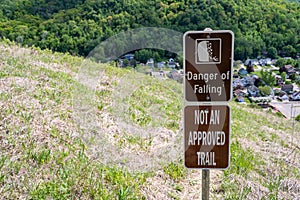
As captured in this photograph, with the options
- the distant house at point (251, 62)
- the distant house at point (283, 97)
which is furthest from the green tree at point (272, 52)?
the distant house at point (283, 97)

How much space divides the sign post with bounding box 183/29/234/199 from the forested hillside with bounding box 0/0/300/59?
8.55m

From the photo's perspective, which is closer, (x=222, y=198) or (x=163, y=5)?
(x=222, y=198)

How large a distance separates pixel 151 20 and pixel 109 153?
15.2 metres

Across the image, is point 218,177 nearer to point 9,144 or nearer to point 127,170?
point 127,170

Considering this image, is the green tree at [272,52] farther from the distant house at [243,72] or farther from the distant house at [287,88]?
the distant house at [287,88]

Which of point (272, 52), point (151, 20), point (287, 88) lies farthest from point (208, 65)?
point (272, 52)

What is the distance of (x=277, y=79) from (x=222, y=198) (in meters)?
15.1

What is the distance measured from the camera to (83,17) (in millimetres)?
17750

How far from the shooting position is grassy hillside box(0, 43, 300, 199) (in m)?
2.57

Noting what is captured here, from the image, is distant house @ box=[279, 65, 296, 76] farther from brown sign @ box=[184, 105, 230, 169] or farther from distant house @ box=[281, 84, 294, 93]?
brown sign @ box=[184, 105, 230, 169]

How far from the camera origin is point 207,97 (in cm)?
172

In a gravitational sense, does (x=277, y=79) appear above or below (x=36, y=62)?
below

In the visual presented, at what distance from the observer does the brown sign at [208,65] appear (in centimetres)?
167

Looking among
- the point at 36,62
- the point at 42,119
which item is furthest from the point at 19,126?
the point at 36,62
